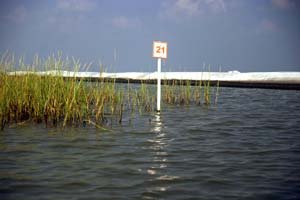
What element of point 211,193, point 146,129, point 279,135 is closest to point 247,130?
point 279,135

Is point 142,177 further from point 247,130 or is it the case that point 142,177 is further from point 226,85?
point 226,85

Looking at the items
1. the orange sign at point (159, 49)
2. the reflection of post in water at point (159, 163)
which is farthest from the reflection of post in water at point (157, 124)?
the orange sign at point (159, 49)

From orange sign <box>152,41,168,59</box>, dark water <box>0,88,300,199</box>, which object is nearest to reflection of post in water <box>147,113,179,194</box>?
dark water <box>0,88,300,199</box>

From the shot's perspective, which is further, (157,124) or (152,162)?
(157,124)

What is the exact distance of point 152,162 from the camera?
14.9ft

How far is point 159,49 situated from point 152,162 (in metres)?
5.77

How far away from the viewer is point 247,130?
22.9 ft

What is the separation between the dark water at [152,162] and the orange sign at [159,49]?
9.97 feet

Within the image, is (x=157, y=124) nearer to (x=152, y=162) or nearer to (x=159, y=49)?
(x=159, y=49)

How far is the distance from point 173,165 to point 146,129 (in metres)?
2.69

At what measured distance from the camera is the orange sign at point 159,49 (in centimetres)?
987

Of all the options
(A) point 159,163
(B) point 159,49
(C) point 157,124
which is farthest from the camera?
(B) point 159,49

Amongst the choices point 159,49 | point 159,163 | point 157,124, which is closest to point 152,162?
point 159,163

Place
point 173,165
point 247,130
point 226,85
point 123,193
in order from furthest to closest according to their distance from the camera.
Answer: point 226,85 < point 247,130 < point 173,165 < point 123,193
